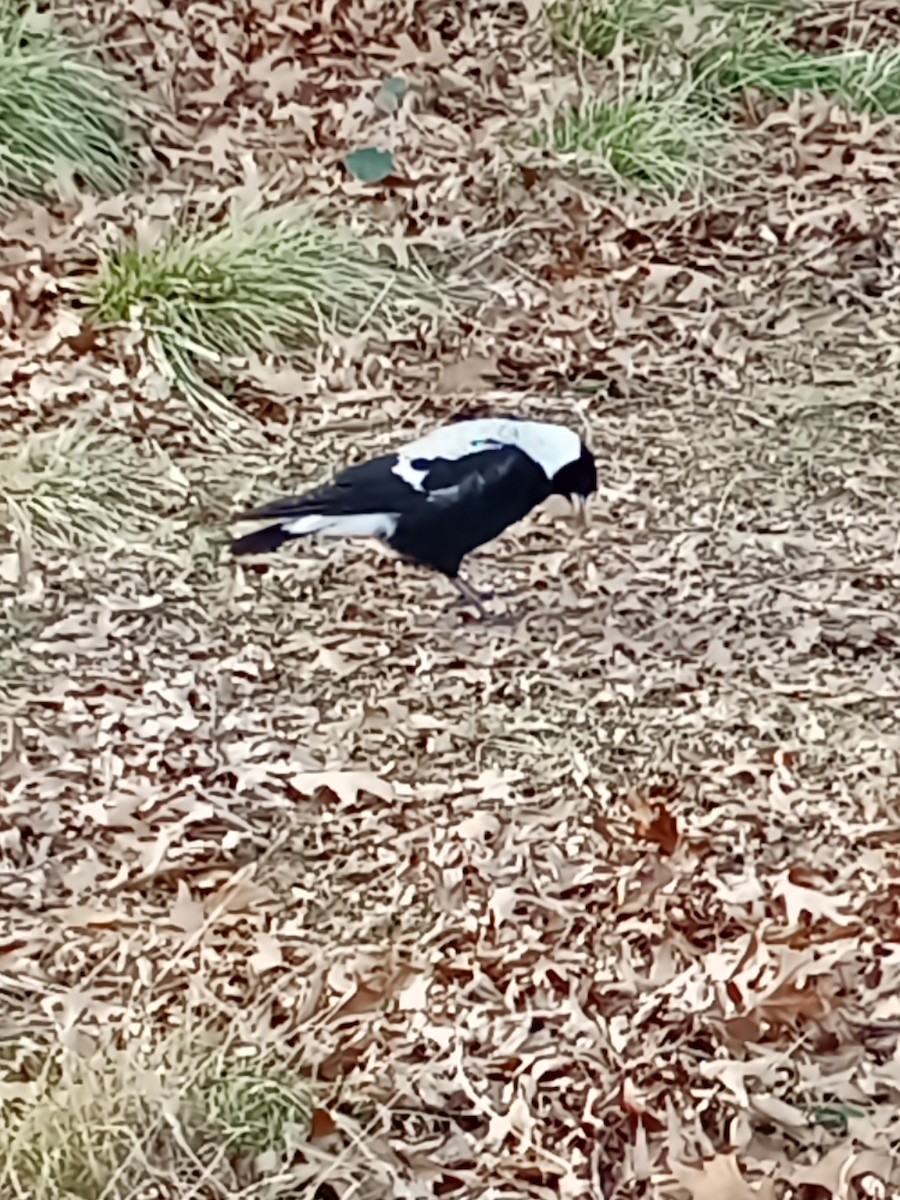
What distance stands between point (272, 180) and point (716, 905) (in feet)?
5.38

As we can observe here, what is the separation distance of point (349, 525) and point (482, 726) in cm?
35

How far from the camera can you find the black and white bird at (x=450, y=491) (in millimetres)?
1926

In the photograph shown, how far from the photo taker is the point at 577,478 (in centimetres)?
205

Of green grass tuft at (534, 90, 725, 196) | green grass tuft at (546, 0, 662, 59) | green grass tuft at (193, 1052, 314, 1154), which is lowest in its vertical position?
green grass tuft at (193, 1052, 314, 1154)

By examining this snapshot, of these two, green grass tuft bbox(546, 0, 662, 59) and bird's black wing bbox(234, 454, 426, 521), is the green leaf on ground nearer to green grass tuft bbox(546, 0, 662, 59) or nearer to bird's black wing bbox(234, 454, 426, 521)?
green grass tuft bbox(546, 0, 662, 59)

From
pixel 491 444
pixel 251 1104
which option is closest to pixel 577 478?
pixel 491 444

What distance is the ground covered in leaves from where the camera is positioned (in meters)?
1.44

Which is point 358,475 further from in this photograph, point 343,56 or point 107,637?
point 343,56

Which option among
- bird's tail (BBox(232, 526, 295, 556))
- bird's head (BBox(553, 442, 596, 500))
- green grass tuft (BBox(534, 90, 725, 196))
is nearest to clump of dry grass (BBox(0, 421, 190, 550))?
bird's tail (BBox(232, 526, 295, 556))

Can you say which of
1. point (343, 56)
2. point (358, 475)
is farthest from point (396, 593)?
point (343, 56)

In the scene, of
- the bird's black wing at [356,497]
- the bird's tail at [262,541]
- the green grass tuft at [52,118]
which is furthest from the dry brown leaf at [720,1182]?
the green grass tuft at [52,118]

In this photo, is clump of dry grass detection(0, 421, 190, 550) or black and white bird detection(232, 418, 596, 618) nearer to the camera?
black and white bird detection(232, 418, 596, 618)

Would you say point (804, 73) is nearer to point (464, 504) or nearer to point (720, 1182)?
point (464, 504)

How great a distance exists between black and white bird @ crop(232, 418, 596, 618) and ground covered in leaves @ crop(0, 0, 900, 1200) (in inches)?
1.9
